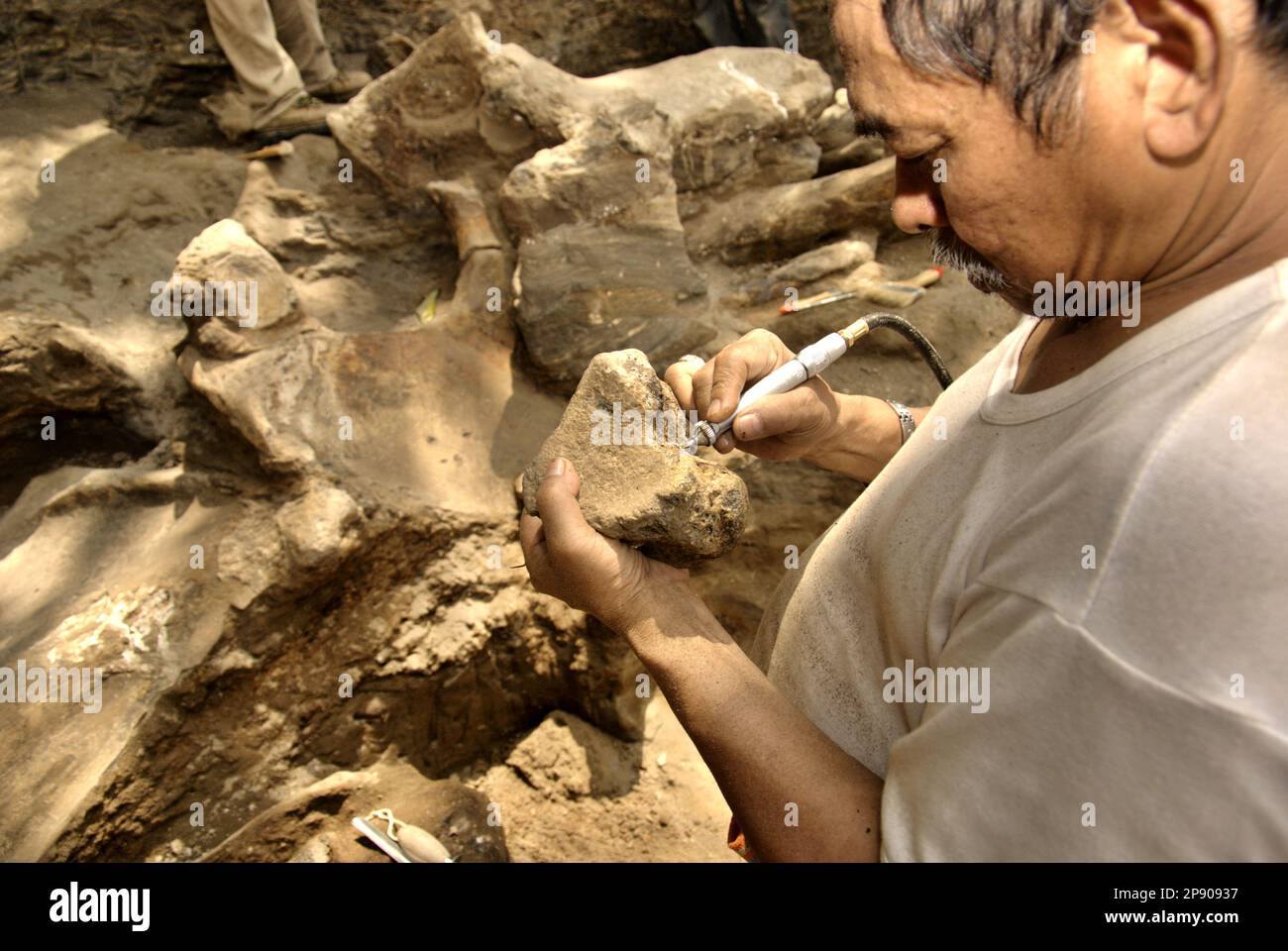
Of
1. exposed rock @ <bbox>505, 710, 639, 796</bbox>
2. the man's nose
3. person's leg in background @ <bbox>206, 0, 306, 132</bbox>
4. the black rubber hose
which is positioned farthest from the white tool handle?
person's leg in background @ <bbox>206, 0, 306, 132</bbox>

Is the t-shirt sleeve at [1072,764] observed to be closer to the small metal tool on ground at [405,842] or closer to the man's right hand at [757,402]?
the man's right hand at [757,402]

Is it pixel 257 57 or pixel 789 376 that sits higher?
pixel 257 57

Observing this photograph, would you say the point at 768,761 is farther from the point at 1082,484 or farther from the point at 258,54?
the point at 258,54

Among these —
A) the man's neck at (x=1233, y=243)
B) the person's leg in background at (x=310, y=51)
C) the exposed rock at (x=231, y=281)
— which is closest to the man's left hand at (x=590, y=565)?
the man's neck at (x=1233, y=243)

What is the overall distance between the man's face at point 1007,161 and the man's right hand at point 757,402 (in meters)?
0.60

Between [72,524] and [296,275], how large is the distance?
3.85 ft

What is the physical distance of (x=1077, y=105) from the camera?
99cm

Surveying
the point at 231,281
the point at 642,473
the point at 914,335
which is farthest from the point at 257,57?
the point at 642,473

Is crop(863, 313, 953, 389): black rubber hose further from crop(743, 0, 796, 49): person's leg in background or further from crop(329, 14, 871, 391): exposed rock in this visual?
crop(743, 0, 796, 49): person's leg in background

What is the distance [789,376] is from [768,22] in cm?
355

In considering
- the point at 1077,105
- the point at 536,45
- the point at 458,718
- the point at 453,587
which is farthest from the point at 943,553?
the point at 536,45

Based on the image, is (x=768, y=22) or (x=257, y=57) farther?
(x=768, y=22)

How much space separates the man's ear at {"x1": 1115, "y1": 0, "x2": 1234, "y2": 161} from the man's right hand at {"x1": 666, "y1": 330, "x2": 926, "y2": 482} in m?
0.90

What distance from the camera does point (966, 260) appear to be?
1286mm
